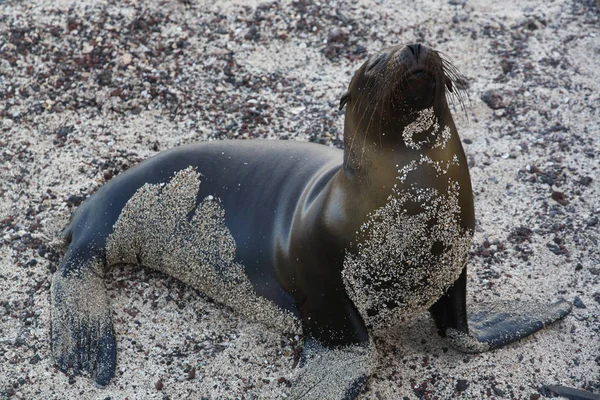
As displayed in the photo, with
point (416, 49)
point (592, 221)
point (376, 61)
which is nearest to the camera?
point (416, 49)

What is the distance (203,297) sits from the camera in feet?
14.6

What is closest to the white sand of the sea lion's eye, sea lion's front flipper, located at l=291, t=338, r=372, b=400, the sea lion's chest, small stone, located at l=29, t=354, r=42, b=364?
small stone, located at l=29, t=354, r=42, b=364

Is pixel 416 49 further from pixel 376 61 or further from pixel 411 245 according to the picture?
pixel 411 245

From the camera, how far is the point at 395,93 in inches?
126

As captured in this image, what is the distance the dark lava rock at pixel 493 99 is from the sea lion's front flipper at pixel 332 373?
252 cm

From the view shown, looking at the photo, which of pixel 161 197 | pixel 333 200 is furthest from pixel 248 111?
pixel 333 200

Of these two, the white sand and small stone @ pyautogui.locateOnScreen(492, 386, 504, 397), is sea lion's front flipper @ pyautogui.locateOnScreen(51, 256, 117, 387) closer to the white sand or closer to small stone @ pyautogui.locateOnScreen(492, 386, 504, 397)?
the white sand

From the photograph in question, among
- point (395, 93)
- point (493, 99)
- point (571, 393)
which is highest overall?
point (395, 93)

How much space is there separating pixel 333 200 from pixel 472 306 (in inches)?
44.3

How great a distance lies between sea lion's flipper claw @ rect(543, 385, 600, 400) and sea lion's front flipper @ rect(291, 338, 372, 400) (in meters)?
0.87

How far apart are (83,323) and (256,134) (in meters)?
1.83

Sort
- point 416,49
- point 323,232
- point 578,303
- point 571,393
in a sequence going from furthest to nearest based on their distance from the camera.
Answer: point 578,303 → point 571,393 → point 323,232 → point 416,49

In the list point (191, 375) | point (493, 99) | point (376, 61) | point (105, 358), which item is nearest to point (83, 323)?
point (105, 358)

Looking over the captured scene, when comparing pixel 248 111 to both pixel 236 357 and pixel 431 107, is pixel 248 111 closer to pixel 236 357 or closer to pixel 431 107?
pixel 236 357
